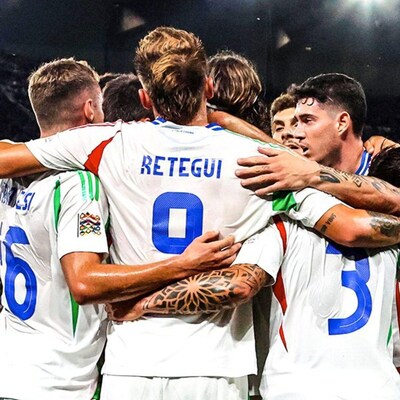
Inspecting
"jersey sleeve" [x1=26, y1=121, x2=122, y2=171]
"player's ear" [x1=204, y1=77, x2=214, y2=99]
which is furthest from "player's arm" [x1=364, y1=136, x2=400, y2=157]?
"jersey sleeve" [x1=26, y1=121, x2=122, y2=171]

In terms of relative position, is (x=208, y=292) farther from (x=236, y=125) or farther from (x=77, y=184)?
(x=236, y=125)

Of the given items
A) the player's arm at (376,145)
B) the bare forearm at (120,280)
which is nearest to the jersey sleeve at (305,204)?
the bare forearm at (120,280)

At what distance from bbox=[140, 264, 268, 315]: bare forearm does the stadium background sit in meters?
7.16

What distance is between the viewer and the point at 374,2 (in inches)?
375

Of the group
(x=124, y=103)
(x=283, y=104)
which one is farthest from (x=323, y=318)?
(x=283, y=104)

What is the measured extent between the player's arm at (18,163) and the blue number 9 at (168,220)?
1.42 feet

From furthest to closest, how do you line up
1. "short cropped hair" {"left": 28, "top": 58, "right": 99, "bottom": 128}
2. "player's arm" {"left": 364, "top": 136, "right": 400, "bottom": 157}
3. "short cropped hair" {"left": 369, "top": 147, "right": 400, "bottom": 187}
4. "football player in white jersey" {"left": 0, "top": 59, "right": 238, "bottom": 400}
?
"player's arm" {"left": 364, "top": 136, "right": 400, "bottom": 157} → "short cropped hair" {"left": 28, "top": 58, "right": 99, "bottom": 128} → "short cropped hair" {"left": 369, "top": 147, "right": 400, "bottom": 187} → "football player in white jersey" {"left": 0, "top": 59, "right": 238, "bottom": 400}

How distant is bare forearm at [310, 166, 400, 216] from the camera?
2422mm

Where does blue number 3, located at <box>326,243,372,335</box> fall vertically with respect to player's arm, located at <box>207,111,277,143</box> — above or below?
below

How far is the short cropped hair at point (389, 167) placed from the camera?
2633 millimetres

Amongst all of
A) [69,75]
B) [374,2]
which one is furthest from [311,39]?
[69,75]

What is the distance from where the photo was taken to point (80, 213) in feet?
7.86

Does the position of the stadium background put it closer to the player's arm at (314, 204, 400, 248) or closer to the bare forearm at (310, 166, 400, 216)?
the bare forearm at (310, 166, 400, 216)

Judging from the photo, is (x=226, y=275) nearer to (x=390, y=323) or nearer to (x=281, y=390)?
(x=281, y=390)
